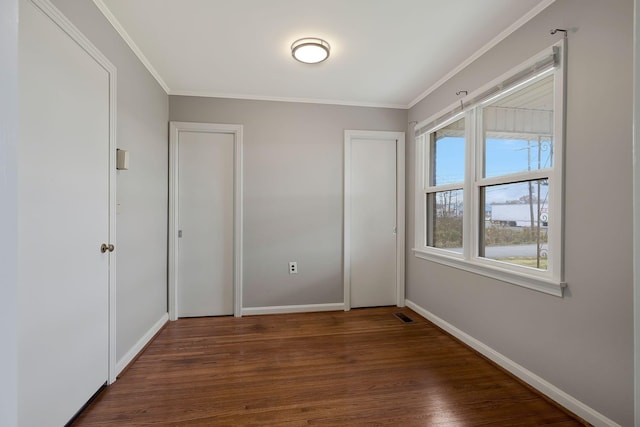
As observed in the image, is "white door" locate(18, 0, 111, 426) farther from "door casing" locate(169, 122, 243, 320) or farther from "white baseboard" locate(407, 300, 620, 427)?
"white baseboard" locate(407, 300, 620, 427)

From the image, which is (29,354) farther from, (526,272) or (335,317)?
(526,272)

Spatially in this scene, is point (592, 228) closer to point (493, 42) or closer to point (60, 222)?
point (493, 42)

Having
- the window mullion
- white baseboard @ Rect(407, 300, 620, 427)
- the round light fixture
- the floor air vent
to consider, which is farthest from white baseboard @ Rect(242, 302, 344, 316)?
the round light fixture

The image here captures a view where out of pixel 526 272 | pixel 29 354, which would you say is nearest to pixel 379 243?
pixel 526 272

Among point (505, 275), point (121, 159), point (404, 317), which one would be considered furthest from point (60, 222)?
point (404, 317)

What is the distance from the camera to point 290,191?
337cm

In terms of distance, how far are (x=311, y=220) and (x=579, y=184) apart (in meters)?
2.38

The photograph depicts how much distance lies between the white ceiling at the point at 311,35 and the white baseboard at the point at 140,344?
2365mm

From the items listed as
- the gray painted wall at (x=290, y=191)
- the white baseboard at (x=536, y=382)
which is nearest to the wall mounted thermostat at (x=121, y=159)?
the gray painted wall at (x=290, y=191)

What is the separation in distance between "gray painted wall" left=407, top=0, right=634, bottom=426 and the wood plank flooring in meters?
0.31

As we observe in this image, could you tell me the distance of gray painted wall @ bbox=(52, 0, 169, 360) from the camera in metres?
1.97

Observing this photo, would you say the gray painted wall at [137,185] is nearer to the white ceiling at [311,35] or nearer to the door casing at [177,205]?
the door casing at [177,205]

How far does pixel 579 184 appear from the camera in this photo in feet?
5.42

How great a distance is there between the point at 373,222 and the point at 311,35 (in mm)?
2124
